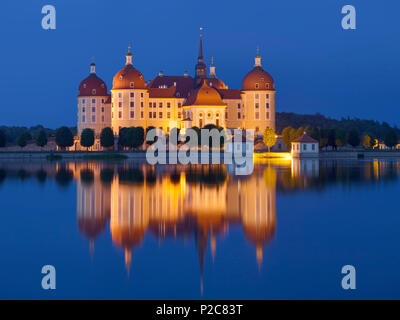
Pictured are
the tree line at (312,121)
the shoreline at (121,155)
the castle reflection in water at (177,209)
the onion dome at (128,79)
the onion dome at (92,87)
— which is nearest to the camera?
the castle reflection in water at (177,209)

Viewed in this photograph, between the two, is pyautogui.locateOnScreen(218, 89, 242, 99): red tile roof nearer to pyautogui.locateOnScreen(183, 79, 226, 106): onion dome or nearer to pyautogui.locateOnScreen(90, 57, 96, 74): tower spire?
pyautogui.locateOnScreen(183, 79, 226, 106): onion dome

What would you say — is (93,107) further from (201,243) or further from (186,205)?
(201,243)

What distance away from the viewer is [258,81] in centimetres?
6681

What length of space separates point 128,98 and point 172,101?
5.15 meters

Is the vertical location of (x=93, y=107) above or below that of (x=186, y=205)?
above

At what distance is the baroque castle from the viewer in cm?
6300

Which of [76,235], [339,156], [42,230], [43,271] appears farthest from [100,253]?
[339,156]

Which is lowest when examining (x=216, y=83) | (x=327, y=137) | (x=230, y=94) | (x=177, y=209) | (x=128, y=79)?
(x=177, y=209)

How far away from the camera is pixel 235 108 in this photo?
67312mm

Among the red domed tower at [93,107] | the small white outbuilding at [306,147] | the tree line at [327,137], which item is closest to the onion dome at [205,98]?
the tree line at [327,137]

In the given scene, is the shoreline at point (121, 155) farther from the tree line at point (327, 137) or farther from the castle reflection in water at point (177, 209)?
the castle reflection in water at point (177, 209)

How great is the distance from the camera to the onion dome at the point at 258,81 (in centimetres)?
6675

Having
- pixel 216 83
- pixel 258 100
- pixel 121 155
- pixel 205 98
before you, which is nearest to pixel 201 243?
pixel 121 155
